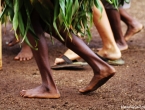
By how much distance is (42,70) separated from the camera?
127 inches

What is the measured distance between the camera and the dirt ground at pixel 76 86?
303 centimetres

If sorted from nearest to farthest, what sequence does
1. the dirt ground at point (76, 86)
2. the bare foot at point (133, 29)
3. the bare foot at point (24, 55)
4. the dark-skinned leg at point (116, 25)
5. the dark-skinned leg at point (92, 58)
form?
the dirt ground at point (76, 86) → the dark-skinned leg at point (92, 58) → the bare foot at point (24, 55) → the dark-skinned leg at point (116, 25) → the bare foot at point (133, 29)

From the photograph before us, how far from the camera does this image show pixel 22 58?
186 inches

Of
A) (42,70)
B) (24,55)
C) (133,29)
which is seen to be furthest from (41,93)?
(133,29)

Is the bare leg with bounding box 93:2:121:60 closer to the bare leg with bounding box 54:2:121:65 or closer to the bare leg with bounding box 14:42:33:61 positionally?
the bare leg with bounding box 54:2:121:65

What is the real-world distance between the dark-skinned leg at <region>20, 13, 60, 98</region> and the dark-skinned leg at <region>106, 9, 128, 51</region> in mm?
1795

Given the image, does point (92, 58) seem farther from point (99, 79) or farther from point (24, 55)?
point (24, 55)

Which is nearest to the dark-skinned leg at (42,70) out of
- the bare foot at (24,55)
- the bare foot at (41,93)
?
the bare foot at (41,93)

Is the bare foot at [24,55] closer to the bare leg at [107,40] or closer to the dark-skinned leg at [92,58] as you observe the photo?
the bare leg at [107,40]

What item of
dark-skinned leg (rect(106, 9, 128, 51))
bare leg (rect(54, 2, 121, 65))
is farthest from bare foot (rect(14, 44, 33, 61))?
dark-skinned leg (rect(106, 9, 128, 51))

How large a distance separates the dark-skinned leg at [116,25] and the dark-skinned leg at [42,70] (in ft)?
5.89

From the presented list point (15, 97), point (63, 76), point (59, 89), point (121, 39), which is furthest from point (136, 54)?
point (15, 97)

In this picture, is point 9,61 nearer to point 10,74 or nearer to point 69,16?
point 10,74

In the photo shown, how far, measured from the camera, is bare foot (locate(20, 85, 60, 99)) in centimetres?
321
